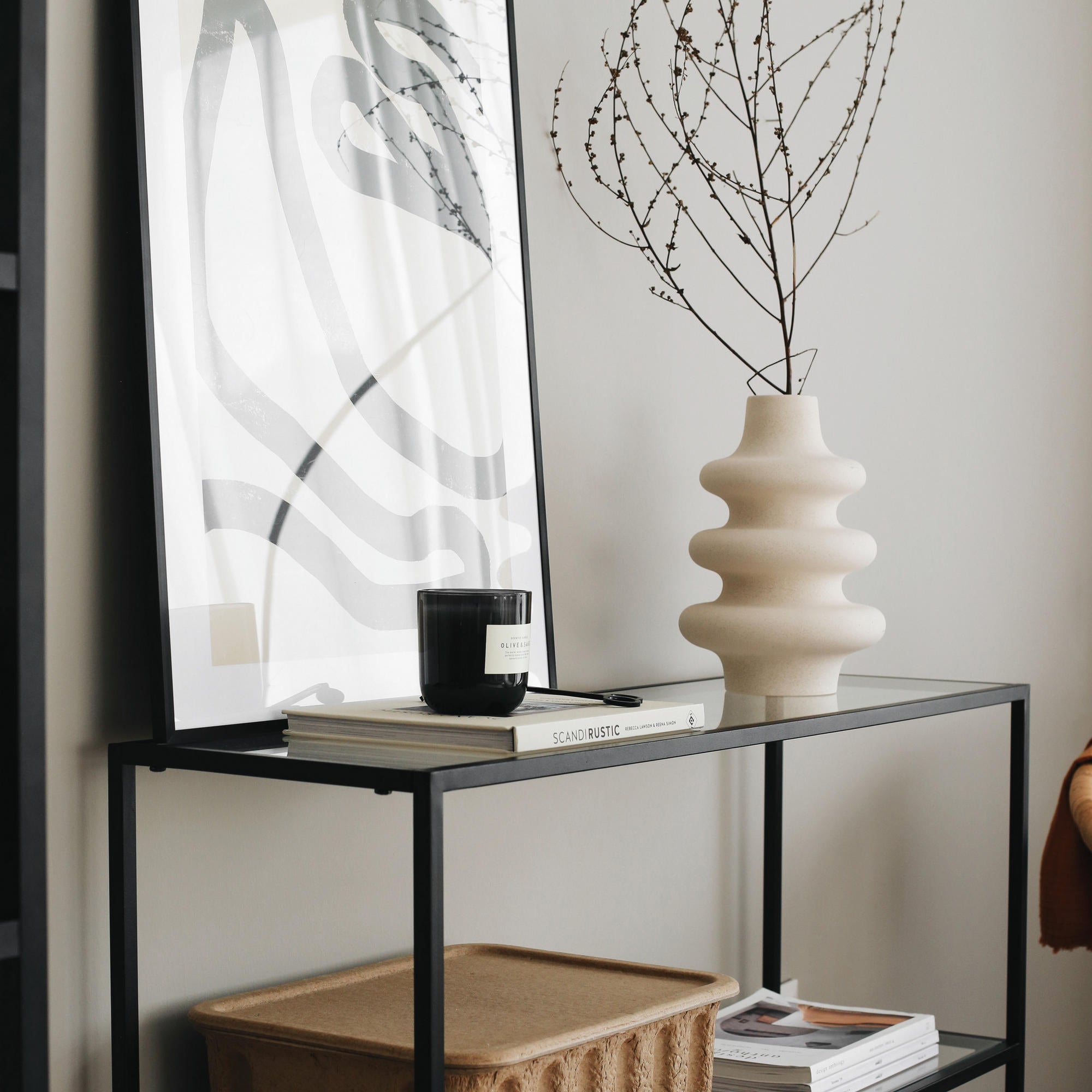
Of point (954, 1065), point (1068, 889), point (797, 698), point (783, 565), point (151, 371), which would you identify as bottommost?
point (954, 1065)

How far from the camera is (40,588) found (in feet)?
2.33

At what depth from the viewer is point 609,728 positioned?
102 cm

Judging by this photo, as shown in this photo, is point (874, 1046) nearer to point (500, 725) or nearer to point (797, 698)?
point (797, 698)

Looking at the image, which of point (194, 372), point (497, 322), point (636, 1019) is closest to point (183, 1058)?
point (636, 1019)

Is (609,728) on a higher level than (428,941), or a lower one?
higher

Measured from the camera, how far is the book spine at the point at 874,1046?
135 cm

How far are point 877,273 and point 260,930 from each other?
1308mm

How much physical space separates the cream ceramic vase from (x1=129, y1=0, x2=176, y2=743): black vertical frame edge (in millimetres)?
572

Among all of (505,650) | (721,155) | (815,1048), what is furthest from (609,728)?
(721,155)

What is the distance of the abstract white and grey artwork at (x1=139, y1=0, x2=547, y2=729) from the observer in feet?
3.50

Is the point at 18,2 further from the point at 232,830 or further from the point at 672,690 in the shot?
the point at 672,690

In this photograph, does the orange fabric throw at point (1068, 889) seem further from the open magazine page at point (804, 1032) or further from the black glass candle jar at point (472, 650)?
the black glass candle jar at point (472, 650)

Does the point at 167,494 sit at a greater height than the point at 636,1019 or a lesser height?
greater

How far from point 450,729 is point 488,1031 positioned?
27 centimetres
